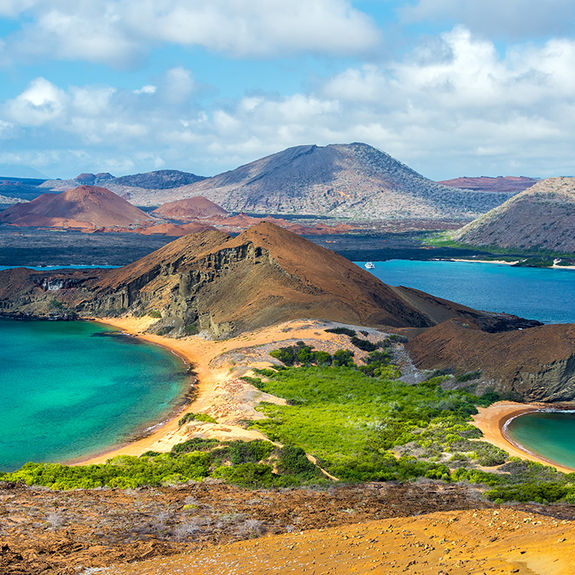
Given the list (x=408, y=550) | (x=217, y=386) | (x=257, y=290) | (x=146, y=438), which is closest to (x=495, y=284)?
(x=257, y=290)

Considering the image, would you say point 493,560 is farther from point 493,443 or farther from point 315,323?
point 315,323

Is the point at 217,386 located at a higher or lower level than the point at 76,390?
higher

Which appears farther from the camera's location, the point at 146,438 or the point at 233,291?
the point at 233,291

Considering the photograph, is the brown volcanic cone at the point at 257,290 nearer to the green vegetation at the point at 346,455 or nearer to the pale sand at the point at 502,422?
the green vegetation at the point at 346,455

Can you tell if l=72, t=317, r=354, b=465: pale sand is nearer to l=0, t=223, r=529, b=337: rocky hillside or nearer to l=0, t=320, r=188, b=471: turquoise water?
l=0, t=320, r=188, b=471: turquoise water

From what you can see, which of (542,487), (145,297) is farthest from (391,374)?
(145,297)

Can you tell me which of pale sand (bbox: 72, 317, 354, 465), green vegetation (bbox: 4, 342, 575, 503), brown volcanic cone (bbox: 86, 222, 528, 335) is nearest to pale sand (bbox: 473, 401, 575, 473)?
green vegetation (bbox: 4, 342, 575, 503)

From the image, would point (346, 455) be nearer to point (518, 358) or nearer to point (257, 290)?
point (518, 358)
